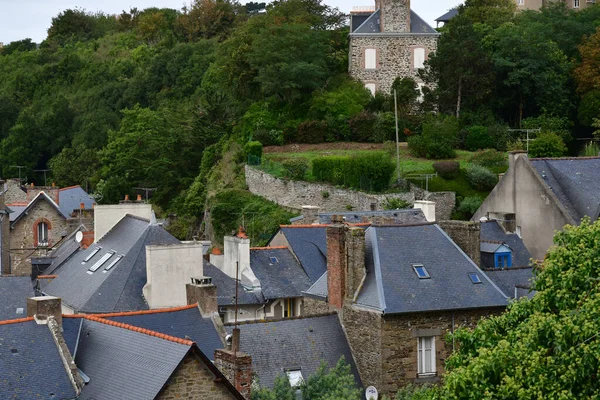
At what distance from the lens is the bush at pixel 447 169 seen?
47438 mm

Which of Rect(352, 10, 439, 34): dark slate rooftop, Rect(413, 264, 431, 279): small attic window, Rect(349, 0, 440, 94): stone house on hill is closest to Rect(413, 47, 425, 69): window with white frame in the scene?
Rect(349, 0, 440, 94): stone house on hill

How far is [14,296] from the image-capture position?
2523 centimetres

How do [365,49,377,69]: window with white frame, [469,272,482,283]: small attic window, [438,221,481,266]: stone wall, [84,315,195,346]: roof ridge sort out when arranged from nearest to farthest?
[84,315,195,346]: roof ridge, [469,272,482,283]: small attic window, [438,221,481,266]: stone wall, [365,49,377,69]: window with white frame

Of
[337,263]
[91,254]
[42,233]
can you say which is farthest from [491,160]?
[337,263]

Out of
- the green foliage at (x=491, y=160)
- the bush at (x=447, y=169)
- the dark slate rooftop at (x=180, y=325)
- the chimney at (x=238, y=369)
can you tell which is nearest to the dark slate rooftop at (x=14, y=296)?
the dark slate rooftop at (x=180, y=325)

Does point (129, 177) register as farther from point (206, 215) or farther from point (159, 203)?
point (206, 215)

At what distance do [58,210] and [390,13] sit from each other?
67.5ft

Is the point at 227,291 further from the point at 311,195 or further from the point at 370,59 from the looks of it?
the point at 370,59

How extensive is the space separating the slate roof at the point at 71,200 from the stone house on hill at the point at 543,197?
18.5m

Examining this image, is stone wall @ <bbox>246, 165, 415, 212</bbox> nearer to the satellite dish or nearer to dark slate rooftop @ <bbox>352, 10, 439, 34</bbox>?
dark slate rooftop @ <bbox>352, 10, 439, 34</bbox>

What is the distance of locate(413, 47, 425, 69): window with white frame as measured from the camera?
56062 mm

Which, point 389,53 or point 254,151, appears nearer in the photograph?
point 254,151

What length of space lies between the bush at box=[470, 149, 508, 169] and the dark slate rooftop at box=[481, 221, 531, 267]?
13.1 metres

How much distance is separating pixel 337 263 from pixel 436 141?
2693 centimetres
